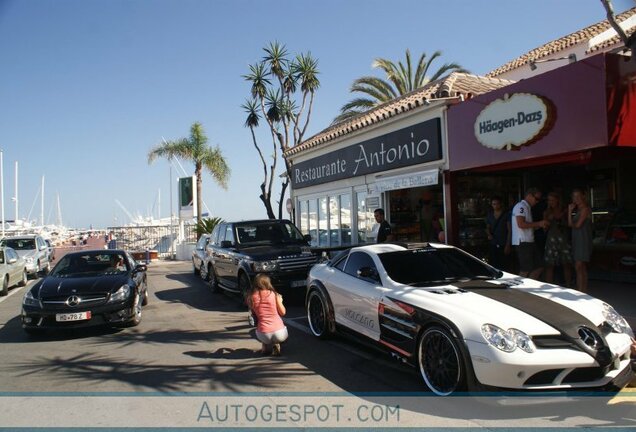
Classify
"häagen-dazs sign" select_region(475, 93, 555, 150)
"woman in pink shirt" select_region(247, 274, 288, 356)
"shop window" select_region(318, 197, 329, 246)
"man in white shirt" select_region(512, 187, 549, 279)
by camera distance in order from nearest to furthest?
"woman in pink shirt" select_region(247, 274, 288, 356), "man in white shirt" select_region(512, 187, 549, 279), "häagen-dazs sign" select_region(475, 93, 555, 150), "shop window" select_region(318, 197, 329, 246)

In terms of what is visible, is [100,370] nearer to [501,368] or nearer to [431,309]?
[431,309]

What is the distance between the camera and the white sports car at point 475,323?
411 cm

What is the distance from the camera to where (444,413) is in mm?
4277

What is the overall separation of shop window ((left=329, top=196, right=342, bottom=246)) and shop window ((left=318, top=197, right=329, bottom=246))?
32 cm

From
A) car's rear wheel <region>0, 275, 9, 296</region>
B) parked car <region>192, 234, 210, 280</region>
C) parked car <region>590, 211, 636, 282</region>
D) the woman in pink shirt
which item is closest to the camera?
the woman in pink shirt

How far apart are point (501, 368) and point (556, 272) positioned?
560cm

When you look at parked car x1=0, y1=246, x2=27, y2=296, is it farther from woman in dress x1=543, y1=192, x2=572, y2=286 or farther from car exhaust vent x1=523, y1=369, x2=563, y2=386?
car exhaust vent x1=523, y1=369, x2=563, y2=386

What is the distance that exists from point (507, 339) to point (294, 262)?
19.5ft

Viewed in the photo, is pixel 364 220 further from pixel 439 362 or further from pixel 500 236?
pixel 439 362

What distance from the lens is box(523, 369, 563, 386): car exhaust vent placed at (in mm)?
4059

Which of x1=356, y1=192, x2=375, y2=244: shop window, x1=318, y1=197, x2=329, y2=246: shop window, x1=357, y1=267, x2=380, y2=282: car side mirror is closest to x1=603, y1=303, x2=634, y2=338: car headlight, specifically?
x1=357, y1=267, x2=380, y2=282: car side mirror

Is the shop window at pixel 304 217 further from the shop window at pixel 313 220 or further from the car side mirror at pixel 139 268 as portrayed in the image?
the car side mirror at pixel 139 268

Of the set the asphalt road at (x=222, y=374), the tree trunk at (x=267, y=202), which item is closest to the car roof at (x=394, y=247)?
the asphalt road at (x=222, y=374)

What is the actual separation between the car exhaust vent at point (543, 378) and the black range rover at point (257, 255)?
599 centimetres
